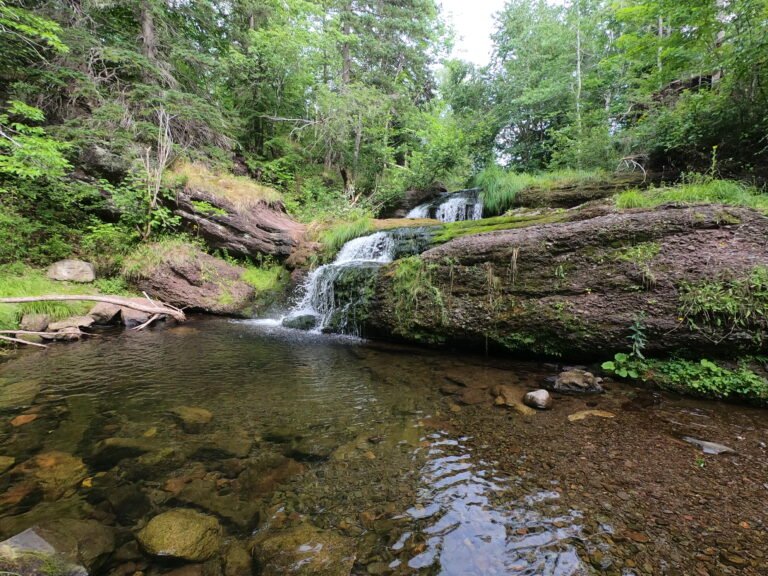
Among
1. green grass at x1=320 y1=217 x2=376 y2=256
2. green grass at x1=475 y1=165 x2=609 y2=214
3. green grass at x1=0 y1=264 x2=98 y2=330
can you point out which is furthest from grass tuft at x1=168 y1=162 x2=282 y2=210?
green grass at x1=475 y1=165 x2=609 y2=214

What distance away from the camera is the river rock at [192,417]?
3.16 metres

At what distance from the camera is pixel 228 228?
9969 mm

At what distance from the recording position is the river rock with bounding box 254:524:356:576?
172 centimetres

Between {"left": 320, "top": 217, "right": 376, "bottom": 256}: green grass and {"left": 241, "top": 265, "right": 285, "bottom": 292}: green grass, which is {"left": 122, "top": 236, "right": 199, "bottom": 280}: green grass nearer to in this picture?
{"left": 241, "top": 265, "right": 285, "bottom": 292}: green grass

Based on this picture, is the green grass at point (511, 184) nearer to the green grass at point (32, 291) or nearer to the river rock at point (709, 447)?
the river rock at point (709, 447)

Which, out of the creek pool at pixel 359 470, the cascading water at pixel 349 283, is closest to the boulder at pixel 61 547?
the creek pool at pixel 359 470

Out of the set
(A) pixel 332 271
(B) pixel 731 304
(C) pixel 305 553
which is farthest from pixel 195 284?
(B) pixel 731 304

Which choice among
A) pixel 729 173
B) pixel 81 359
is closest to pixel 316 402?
pixel 81 359

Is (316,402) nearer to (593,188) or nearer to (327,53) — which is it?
(593,188)

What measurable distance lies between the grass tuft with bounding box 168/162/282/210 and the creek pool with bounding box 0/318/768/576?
667 cm

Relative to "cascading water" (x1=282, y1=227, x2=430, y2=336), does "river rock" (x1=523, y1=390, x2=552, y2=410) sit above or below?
below

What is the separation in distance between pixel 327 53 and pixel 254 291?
11.1m

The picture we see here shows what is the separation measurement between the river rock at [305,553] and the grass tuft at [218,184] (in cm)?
988

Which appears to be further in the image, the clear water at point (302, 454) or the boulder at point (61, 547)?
the clear water at point (302, 454)
